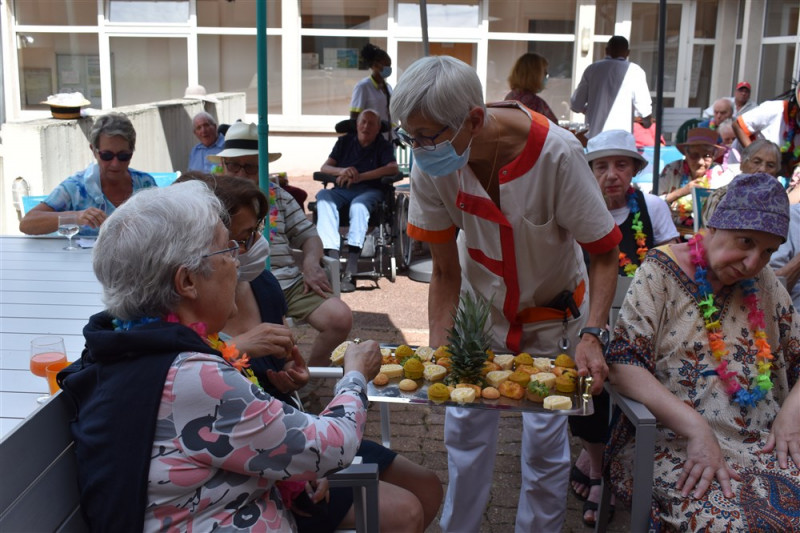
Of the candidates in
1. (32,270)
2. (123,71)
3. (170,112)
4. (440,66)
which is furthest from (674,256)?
(123,71)

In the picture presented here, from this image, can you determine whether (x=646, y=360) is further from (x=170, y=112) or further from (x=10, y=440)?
(x=170, y=112)

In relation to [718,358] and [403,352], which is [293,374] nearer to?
[403,352]

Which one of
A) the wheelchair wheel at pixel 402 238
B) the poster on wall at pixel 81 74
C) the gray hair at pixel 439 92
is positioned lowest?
the wheelchair wheel at pixel 402 238

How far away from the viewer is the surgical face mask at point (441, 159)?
2.61 metres

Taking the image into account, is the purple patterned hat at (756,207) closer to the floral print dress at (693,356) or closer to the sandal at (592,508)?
the floral print dress at (693,356)

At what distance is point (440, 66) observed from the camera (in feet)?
8.31

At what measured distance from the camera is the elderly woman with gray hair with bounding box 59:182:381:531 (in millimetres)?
1758

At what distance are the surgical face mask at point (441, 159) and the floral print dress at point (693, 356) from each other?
83 cm

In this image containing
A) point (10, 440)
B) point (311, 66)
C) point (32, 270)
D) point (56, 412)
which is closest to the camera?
point (10, 440)

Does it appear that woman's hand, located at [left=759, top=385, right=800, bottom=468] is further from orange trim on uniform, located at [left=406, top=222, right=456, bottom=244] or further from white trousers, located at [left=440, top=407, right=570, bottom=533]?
orange trim on uniform, located at [left=406, top=222, right=456, bottom=244]

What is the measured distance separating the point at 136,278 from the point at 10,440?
0.44 meters

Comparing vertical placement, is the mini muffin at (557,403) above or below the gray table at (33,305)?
above

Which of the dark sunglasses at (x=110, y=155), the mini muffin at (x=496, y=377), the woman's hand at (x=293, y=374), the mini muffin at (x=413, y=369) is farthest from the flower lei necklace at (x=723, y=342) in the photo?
the dark sunglasses at (x=110, y=155)

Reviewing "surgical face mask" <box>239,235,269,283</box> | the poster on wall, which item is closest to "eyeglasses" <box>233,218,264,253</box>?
"surgical face mask" <box>239,235,269,283</box>
